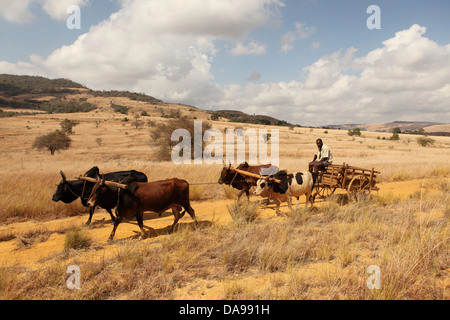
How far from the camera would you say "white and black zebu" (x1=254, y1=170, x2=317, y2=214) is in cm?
732

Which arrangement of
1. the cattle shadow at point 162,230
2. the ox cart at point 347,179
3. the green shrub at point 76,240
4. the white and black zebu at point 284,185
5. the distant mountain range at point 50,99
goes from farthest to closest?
the distant mountain range at point 50,99 → the ox cart at point 347,179 → the white and black zebu at point 284,185 → the cattle shadow at point 162,230 → the green shrub at point 76,240

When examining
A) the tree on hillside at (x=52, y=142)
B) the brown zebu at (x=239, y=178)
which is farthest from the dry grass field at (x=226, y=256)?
the tree on hillside at (x=52, y=142)

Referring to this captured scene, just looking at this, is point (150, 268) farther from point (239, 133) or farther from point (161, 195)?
point (239, 133)

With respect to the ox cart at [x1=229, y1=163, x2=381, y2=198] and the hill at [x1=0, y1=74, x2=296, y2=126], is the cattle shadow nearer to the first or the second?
the ox cart at [x1=229, y1=163, x2=381, y2=198]

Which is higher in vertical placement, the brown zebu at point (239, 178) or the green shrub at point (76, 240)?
the brown zebu at point (239, 178)

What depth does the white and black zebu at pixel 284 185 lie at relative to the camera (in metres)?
7.32

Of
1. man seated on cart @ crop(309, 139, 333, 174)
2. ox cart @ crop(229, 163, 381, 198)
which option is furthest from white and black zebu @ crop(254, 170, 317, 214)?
ox cart @ crop(229, 163, 381, 198)

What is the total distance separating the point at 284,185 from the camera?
749 cm

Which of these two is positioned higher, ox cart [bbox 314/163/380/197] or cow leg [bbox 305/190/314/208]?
ox cart [bbox 314/163/380/197]

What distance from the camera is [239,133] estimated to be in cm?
5084

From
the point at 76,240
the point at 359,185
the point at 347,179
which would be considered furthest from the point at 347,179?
the point at 76,240

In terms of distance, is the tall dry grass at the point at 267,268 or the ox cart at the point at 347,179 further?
the ox cart at the point at 347,179

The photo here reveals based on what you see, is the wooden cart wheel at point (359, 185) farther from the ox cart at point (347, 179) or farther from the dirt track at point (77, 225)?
the dirt track at point (77, 225)

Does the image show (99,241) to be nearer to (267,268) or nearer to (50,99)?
(267,268)
